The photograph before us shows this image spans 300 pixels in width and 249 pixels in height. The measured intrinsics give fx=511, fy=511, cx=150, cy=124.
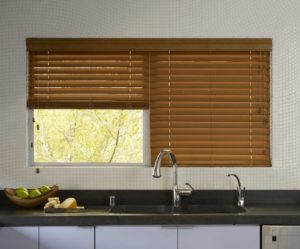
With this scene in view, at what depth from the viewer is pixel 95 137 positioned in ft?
12.4

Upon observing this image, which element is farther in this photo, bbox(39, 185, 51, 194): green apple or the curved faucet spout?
bbox(39, 185, 51, 194): green apple

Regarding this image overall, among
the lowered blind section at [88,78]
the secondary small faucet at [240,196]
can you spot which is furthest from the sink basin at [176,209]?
the lowered blind section at [88,78]

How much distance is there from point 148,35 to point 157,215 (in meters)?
1.33

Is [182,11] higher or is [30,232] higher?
[182,11]

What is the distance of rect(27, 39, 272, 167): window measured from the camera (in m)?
3.68

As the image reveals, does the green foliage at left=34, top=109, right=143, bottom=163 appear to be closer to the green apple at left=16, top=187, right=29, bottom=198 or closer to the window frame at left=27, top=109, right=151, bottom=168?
the window frame at left=27, top=109, right=151, bottom=168

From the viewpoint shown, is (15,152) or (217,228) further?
(15,152)

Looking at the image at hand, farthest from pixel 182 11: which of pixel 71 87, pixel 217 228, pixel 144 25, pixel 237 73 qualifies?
pixel 217 228

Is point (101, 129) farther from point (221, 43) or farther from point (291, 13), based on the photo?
point (291, 13)

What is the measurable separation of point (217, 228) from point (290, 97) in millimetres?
1162

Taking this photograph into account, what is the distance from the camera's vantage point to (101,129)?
148 inches

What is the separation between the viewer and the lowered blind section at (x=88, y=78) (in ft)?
12.1

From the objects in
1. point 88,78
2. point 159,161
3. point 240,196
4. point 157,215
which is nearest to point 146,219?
point 157,215

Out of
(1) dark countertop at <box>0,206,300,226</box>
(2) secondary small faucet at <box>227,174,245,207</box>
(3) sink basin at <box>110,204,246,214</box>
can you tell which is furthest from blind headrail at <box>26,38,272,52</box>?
(1) dark countertop at <box>0,206,300,226</box>
